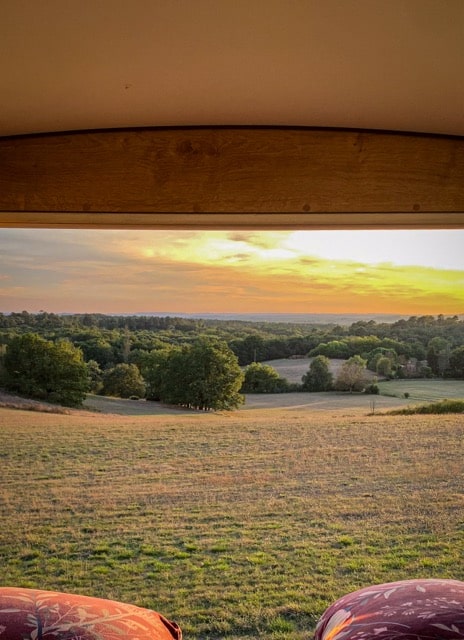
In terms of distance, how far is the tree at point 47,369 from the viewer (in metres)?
3.38

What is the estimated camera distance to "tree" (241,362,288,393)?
3.40m

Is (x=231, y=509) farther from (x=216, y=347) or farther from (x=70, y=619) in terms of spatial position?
(x=70, y=619)

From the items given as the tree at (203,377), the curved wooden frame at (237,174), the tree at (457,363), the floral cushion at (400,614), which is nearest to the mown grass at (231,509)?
the tree at (203,377)

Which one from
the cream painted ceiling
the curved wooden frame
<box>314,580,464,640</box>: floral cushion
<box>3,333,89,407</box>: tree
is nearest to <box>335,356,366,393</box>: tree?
the curved wooden frame

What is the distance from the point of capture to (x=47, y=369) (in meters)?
3.38

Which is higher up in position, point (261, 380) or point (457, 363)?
point (457, 363)

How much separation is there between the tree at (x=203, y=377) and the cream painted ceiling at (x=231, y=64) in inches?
41.2

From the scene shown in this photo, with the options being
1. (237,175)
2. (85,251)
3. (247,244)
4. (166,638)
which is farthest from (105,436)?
(166,638)

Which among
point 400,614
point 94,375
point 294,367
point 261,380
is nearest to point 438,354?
point 294,367

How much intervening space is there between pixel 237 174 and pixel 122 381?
111cm

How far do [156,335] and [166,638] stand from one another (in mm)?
1830

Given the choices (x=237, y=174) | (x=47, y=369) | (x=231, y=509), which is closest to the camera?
(x=237, y=174)

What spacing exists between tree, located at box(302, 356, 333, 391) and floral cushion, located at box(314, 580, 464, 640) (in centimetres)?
160

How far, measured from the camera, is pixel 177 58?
7.81ft
